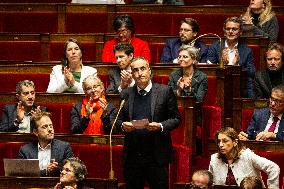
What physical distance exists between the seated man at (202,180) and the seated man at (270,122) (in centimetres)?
26

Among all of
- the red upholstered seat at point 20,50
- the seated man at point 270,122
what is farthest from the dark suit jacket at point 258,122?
the red upholstered seat at point 20,50

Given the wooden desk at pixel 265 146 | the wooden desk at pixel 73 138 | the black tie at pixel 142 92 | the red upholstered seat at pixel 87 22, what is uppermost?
the red upholstered seat at pixel 87 22

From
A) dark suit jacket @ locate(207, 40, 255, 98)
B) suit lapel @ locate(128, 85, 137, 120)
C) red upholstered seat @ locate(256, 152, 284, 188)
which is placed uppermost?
dark suit jacket @ locate(207, 40, 255, 98)

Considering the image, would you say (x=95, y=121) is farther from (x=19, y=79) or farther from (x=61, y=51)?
(x=61, y=51)

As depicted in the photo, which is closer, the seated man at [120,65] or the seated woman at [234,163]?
the seated woman at [234,163]

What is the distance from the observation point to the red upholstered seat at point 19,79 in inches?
87.1

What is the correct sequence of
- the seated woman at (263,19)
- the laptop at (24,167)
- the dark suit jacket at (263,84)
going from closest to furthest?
1. the laptop at (24,167)
2. the dark suit jacket at (263,84)
3. the seated woman at (263,19)

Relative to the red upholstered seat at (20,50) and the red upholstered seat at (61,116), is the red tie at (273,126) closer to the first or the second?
the red upholstered seat at (61,116)

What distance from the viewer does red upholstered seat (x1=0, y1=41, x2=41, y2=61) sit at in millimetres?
2432

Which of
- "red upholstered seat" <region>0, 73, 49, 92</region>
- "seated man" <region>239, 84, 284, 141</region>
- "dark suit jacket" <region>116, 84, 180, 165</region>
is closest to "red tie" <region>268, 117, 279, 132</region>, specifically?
"seated man" <region>239, 84, 284, 141</region>

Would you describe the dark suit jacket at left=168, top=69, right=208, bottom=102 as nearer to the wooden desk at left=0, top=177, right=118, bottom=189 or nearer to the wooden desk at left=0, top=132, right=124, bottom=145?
the wooden desk at left=0, top=132, right=124, bottom=145

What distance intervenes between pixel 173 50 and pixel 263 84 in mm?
297

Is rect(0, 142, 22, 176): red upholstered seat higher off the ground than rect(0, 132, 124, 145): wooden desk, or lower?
lower

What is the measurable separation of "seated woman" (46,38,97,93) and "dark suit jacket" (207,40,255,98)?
0.30 meters
